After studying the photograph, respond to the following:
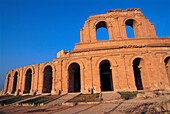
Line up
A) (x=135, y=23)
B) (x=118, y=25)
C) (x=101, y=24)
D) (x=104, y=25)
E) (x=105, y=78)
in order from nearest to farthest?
(x=118, y=25) → (x=135, y=23) → (x=101, y=24) → (x=104, y=25) → (x=105, y=78)

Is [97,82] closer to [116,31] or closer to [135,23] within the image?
[116,31]

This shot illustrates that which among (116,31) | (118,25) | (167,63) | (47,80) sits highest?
(118,25)

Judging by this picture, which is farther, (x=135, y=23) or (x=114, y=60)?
(x=135, y=23)

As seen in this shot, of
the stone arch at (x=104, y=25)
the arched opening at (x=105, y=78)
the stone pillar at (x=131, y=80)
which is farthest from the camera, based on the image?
the arched opening at (x=105, y=78)

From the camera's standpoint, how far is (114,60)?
15906mm

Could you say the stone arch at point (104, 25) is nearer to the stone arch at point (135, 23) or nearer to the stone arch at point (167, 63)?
the stone arch at point (135, 23)

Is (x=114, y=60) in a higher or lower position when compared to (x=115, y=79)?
higher

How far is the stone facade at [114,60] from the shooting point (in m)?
15.2

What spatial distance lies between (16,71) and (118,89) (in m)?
21.1

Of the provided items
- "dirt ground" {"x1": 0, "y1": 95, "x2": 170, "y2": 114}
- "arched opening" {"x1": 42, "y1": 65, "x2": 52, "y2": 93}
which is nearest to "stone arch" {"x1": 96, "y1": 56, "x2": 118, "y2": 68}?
"dirt ground" {"x1": 0, "y1": 95, "x2": 170, "y2": 114}

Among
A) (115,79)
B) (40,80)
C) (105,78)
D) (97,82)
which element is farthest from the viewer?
(105,78)

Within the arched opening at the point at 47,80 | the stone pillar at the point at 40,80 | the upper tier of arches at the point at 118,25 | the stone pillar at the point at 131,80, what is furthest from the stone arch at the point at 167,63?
the stone pillar at the point at 40,80

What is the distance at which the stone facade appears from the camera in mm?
15156

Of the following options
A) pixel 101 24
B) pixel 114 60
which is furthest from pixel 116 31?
pixel 114 60
